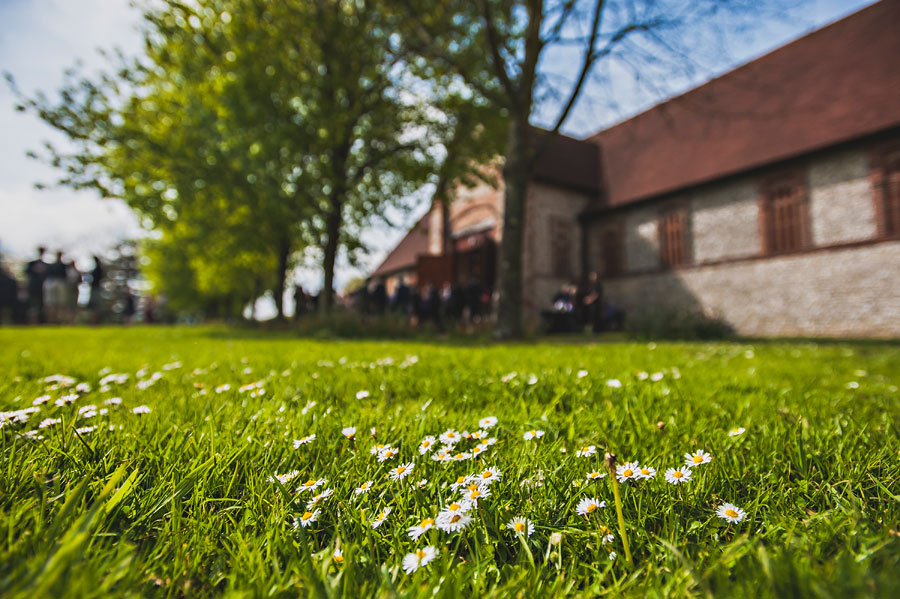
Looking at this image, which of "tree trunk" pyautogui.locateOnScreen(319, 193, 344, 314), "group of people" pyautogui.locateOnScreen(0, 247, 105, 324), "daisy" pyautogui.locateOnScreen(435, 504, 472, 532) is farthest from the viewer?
"group of people" pyautogui.locateOnScreen(0, 247, 105, 324)

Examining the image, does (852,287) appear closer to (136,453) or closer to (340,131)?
(340,131)

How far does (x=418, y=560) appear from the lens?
36.8 inches

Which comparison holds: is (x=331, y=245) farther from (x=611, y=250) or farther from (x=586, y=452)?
(x=586, y=452)

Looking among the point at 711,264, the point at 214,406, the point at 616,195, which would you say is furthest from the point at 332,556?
the point at 616,195

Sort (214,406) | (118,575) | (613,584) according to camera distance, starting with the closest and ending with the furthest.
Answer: (118,575) → (613,584) → (214,406)

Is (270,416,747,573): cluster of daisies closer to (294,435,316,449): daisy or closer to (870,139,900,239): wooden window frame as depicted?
(294,435,316,449): daisy

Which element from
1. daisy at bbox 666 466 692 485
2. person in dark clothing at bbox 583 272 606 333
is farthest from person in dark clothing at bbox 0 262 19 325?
daisy at bbox 666 466 692 485

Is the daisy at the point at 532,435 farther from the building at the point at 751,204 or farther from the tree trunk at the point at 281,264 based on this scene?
the tree trunk at the point at 281,264

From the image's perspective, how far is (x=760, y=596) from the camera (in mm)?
756

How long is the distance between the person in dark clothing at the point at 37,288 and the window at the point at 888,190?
28.3 metres

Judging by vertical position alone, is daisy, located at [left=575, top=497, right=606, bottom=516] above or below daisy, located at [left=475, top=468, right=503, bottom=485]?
below

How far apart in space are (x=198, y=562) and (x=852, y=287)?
58.1 ft

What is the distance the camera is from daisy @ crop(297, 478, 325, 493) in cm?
124

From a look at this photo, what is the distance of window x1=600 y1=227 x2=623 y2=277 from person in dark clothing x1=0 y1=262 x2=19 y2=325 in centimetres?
2450
